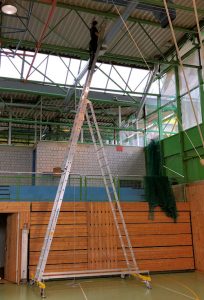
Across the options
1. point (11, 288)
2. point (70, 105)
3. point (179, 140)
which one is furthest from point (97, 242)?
point (70, 105)

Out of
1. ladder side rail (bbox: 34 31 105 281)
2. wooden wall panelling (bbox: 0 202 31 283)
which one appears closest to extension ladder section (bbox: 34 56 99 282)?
ladder side rail (bbox: 34 31 105 281)

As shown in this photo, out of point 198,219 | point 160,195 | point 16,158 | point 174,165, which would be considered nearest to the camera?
point 198,219

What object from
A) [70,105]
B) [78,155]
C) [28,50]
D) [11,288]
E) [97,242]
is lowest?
[11,288]

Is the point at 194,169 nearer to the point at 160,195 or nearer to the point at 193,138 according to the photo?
the point at 193,138

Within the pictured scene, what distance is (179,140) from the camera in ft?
43.1

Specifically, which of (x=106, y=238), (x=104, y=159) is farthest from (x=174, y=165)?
(x=106, y=238)

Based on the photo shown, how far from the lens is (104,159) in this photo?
34.4ft

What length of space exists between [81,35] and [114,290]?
9.17 meters

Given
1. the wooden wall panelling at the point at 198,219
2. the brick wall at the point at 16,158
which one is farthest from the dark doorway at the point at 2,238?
the wooden wall panelling at the point at 198,219

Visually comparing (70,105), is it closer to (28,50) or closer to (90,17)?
(28,50)

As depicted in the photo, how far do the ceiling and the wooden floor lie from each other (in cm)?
593

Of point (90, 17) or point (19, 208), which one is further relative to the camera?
point (90, 17)

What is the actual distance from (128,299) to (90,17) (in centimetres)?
927

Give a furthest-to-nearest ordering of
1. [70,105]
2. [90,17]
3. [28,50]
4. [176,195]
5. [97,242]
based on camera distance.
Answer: [70,105] < [28,50] < [176,195] < [90,17] < [97,242]
